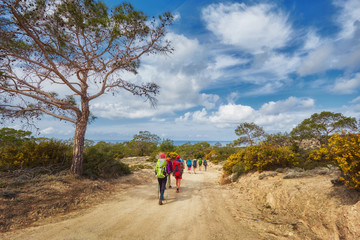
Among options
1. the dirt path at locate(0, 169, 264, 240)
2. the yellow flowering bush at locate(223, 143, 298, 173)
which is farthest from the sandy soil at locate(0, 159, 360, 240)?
the yellow flowering bush at locate(223, 143, 298, 173)

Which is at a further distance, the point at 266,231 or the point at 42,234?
the point at 266,231

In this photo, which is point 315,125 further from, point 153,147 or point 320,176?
point 153,147

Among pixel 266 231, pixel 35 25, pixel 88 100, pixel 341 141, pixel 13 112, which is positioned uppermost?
pixel 35 25

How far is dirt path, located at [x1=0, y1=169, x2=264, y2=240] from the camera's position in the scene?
412 cm

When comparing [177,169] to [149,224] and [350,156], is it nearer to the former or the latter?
[149,224]

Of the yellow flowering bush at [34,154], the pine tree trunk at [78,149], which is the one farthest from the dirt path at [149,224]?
the yellow flowering bush at [34,154]

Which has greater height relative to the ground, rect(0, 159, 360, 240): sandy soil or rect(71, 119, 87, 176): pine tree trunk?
rect(71, 119, 87, 176): pine tree trunk

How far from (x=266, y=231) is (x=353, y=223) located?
6.26 feet

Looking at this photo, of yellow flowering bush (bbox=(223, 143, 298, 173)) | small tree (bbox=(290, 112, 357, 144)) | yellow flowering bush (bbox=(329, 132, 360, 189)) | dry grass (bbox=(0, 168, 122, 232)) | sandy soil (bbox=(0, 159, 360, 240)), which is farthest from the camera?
small tree (bbox=(290, 112, 357, 144))

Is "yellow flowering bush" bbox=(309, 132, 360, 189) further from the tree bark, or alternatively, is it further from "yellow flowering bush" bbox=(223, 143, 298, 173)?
the tree bark

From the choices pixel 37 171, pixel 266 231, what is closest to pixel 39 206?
pixel 37 171

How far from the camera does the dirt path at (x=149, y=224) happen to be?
412 cm

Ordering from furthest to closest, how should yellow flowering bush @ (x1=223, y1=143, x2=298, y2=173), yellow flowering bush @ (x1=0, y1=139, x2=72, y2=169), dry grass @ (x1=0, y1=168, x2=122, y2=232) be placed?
yellow flowering bush @ (x1=223, y1=143, x2=298, y2=173) < yellow flowering bush @ (x1=0, y1=139, x2=72, y2=169) < dry grass @ (x1=0, y1=168, x2=122, y2=232)

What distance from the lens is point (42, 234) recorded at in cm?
411
